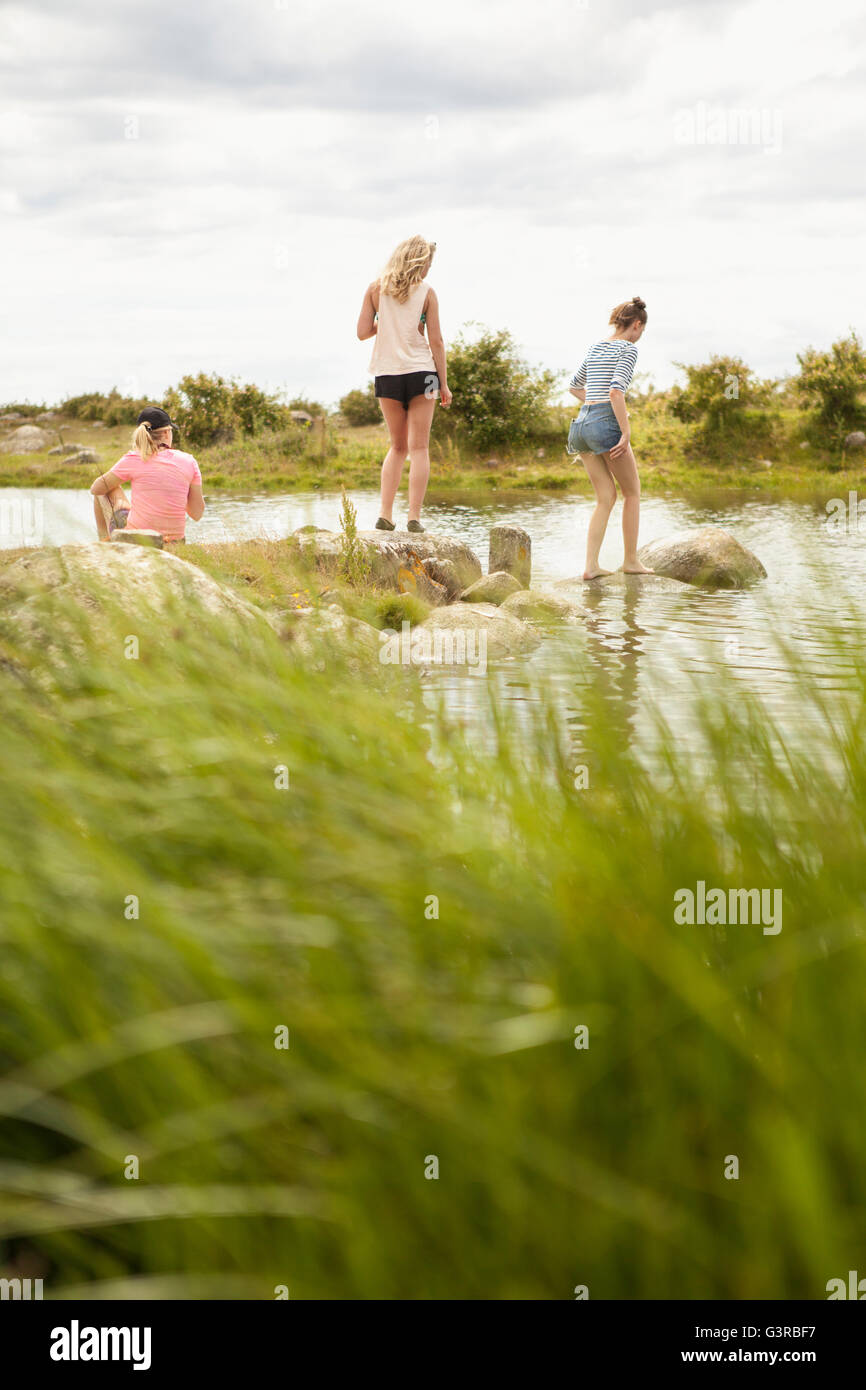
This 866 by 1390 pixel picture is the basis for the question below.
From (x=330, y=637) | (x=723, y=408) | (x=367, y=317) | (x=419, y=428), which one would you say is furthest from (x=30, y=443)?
(x=330, y=637)

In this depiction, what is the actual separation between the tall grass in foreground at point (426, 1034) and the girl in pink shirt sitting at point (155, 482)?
6244 millimetres

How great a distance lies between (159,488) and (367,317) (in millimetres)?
3089

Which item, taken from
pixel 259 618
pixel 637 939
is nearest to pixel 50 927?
pixel 637 939

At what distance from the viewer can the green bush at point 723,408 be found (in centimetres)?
3153

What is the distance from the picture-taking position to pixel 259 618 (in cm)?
332

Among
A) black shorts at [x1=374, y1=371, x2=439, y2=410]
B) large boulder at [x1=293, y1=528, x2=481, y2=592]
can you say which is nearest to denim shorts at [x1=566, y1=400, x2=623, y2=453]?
black shorts at [x1=374, y1=371, x2=439, y2=410]

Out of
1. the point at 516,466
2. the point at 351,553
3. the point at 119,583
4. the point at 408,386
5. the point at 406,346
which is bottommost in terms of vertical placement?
the point at 351,553

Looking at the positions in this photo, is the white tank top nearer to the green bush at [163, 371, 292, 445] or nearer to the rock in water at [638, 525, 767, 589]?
the rock in water at [638, 525, 767, 589]

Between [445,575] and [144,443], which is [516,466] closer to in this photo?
[445,575]

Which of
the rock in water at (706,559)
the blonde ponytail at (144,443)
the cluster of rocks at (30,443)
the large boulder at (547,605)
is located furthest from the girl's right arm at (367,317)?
the cluster of rocks at (30,443)

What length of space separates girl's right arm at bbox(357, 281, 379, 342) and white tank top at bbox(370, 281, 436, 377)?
12 cm

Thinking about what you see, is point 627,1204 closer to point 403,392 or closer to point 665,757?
point 665,757

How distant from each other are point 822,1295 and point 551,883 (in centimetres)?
75

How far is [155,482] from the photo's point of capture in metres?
8.19
